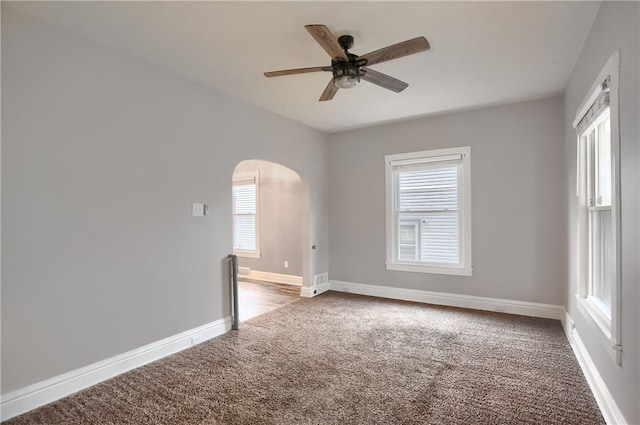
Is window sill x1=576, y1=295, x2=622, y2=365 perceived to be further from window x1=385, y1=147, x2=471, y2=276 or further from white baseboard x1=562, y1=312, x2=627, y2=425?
window x1=385, y1=147, x2=471, y2=276

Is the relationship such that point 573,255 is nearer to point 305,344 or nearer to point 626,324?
point 626,324

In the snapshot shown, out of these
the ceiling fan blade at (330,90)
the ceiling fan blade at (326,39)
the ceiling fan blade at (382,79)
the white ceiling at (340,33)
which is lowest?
the ceiling fan blade at (330,90)

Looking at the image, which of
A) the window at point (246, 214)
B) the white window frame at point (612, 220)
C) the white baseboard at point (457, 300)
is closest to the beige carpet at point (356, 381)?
the white baseboard at point (457, 300)

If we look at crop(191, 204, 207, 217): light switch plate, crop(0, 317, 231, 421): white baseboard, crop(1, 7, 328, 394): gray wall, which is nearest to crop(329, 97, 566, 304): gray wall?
crop(1, 7, 328, 394): gray wall

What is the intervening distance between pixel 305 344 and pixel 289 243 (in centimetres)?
298

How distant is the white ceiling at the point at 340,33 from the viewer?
2.23 meters

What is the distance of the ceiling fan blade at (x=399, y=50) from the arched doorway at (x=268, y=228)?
11.4 feet

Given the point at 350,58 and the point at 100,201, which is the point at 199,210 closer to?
the point at 100,201

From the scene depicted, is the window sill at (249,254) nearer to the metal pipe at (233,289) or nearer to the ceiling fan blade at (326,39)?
the metal pipe at (233,289)

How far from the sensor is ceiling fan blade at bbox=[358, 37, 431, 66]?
2.17 m

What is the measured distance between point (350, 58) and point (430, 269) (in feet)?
10.8

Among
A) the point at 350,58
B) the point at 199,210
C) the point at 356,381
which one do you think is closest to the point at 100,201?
the point at 199,210

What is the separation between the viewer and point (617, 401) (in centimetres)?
195

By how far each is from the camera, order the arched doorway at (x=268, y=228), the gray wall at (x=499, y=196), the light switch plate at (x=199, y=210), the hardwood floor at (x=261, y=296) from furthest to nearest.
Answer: the arched doorway at (x=268, y=228) → the hardwood floor at (x=261, y=296) → the gray wall at (x=499, y=196) → the light switch plate at (x=199, y=210)
